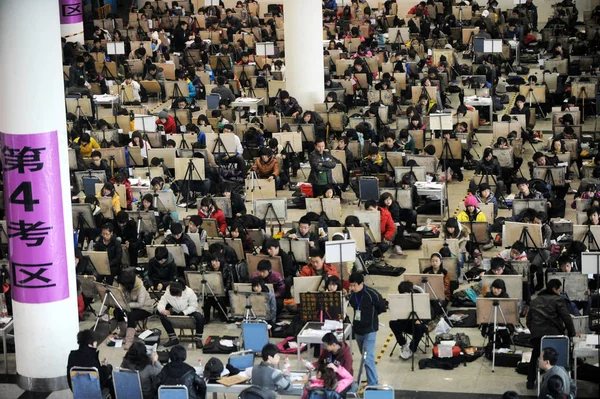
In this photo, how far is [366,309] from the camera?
57.4 feet

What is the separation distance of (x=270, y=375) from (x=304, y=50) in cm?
1849

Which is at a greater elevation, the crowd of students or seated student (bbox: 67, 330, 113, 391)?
the crowd of students

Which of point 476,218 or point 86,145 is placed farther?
point 86,145

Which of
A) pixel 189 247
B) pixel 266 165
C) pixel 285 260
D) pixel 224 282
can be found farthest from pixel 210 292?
pixel 266 165

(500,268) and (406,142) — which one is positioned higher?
(406,142)

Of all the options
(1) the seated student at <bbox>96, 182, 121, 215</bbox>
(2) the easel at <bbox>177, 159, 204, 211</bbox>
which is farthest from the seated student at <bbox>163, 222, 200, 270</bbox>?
(2) the easel at <bbox>177, 159, 204, 211</bbox>

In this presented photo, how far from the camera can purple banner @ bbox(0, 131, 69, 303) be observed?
693 inches

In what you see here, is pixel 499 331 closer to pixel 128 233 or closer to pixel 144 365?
pixel 144 365

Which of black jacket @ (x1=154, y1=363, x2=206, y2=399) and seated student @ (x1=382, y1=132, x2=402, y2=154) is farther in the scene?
seated student @ (x1=382, y1=132, x2=402, y2=154)

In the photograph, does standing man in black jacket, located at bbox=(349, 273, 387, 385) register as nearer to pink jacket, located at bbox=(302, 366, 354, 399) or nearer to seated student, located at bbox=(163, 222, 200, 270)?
pink jacket, located at bbox=(302, 366, 354, 399)

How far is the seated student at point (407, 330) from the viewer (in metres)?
18.5

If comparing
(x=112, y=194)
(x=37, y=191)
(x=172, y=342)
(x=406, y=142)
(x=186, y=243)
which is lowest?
(x=172, y=342)

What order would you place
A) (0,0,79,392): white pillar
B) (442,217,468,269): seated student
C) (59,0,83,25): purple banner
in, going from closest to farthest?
1. (0,0,79,392): white pillar
2. (442,217,468,269): seated student
3. (59,0,83,25): purple banner

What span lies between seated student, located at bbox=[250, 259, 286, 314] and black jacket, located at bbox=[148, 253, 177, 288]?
1470mm
